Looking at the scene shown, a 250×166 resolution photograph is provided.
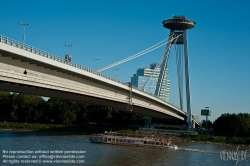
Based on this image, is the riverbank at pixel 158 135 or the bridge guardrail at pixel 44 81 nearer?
the bridge guardrail at pixel 44 81

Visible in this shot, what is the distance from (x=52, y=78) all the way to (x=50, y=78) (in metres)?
0.30

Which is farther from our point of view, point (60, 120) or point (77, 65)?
point (60, 120)

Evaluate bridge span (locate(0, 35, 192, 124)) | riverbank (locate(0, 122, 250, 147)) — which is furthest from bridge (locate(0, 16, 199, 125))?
riverbank (locate(0, 122, 250, 147))

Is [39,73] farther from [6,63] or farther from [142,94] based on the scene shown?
[142,94]

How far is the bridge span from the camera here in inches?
932

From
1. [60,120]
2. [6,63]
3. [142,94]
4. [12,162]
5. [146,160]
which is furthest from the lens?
[60,120]

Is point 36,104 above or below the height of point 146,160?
above

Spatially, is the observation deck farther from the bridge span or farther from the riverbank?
the bridge span

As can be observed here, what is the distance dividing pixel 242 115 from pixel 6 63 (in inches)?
2366

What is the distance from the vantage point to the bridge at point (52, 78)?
23.7 metres

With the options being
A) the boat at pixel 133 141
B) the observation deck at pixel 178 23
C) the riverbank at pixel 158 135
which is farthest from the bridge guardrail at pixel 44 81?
the observation deck at pixel 178 23

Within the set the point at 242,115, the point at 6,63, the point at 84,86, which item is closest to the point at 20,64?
the point at 6,63

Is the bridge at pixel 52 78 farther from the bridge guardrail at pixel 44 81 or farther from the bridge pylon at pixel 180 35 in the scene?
the bridge pylon at pixel 180 35

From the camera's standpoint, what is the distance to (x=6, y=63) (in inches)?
929
